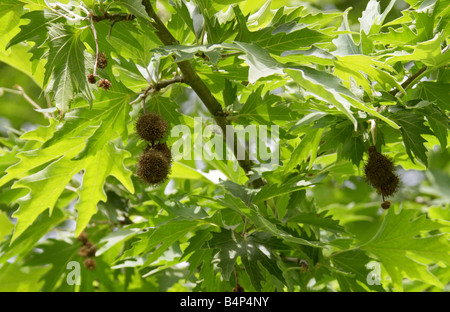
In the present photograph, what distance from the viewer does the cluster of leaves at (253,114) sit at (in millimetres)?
1463

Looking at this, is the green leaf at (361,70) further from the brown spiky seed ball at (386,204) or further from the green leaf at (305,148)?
the brown spiky seed ball at (386,204)

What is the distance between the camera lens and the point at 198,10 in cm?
154

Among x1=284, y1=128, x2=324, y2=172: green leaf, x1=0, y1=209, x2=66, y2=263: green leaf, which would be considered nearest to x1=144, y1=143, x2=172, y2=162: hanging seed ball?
x1=284, y1=128, x2=324, y2=172: green leaf

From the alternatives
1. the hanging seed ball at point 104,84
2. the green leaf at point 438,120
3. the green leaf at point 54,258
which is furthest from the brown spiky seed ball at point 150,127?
the green leaf at point 54,258

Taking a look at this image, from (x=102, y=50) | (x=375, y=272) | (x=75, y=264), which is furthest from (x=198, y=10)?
(x=75, y=264)

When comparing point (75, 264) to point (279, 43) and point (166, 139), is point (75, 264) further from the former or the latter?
point (279, 43)

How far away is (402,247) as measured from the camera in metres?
1.82

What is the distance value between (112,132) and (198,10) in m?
0.48

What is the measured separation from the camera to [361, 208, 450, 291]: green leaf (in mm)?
1788

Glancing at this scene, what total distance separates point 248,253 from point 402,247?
57 cm

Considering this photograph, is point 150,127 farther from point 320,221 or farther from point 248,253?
point 320,221

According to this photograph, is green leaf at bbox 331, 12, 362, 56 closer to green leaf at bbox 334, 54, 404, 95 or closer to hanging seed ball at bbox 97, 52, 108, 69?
green leaf at bbox 334, 54, 404, 95

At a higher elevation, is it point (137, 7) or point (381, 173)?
point (137, 7)

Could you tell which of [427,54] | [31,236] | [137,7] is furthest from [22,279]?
[427,54]
